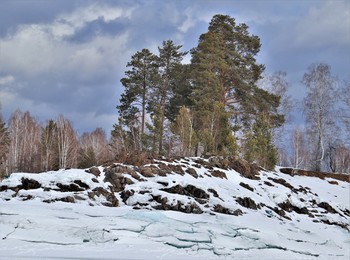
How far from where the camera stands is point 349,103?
96.4 ft

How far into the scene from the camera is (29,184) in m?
11.4

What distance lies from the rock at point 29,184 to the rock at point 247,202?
6.96 meters

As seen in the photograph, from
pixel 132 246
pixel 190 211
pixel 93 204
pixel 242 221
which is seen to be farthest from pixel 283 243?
pixel 93 204

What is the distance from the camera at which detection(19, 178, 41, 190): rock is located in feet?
37.4

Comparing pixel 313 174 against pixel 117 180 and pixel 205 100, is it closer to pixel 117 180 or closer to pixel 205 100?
pixel 205 100

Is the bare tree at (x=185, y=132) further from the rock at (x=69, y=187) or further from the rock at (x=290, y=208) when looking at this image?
the rock at (x=69, y=187)

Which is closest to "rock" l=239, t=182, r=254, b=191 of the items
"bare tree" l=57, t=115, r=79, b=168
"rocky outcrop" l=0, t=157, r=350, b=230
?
"rocky outcrop" l=0, t=157, r=350, b=230

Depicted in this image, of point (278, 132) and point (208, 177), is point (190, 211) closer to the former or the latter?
point (208, 177)

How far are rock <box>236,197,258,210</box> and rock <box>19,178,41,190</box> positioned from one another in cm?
696

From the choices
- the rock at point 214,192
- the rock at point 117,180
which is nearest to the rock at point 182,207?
the rock at point 117,180

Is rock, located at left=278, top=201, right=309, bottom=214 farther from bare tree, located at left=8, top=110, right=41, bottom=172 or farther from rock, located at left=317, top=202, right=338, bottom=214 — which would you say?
bare tree, located at left=8, top=110, right=41, bottom=172

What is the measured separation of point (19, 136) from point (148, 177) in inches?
1246

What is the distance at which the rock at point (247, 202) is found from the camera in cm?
1334

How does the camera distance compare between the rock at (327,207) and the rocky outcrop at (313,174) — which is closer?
the rock at (327,207)
